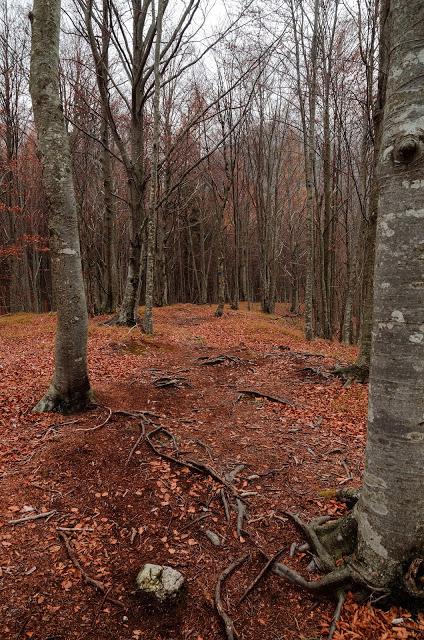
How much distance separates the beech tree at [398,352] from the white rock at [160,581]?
3.47ft

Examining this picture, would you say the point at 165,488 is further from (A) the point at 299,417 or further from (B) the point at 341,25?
(B) the point at 341,25

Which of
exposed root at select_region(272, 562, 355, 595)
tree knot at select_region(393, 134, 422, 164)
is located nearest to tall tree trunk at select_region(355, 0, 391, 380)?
tree knot at select_region(393, 134, 422, 164)

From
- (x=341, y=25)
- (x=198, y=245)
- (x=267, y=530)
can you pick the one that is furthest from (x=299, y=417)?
(x=198, y=245)

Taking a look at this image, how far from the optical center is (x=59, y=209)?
4.84 m

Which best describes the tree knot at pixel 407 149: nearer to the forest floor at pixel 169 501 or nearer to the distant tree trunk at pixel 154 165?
the forest floor at pixel 169 501

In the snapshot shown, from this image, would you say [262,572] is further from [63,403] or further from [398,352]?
[63,403]

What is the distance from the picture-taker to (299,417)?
570 centimetres

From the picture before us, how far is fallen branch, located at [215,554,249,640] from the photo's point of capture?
7.88 ft

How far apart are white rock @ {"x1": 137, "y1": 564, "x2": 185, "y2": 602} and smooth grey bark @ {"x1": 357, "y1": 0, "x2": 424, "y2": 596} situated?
125cm

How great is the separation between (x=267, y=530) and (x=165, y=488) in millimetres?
1011

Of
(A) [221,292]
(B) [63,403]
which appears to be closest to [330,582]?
(B) [63,403]

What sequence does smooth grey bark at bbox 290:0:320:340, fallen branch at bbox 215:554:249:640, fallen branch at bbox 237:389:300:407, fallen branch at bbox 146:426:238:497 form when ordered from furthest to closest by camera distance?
smooth grey bark at bbox 290:0:320:340 → fallen branch at bbox 237:389:300:407 → fallen branch at bbox 146:426:238:497 → fallen branch at bbox 215:554:249:640

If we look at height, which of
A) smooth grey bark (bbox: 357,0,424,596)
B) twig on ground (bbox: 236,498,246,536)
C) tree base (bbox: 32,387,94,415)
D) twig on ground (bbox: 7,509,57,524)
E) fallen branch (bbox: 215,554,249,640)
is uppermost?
smooth grey bark (bbox: 357,0,424,596)

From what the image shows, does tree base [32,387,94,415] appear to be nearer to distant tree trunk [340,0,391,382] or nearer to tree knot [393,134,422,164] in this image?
tree knot [393,134,422,164]
